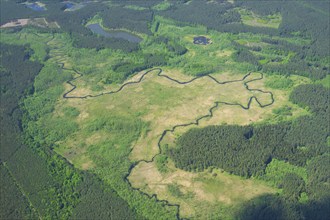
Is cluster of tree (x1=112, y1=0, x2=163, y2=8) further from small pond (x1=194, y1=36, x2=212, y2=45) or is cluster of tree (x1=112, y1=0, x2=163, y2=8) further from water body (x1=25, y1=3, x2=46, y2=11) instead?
small pond (x1=194, y1=36, x2=212, y2=45)

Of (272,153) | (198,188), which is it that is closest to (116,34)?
(272,153)

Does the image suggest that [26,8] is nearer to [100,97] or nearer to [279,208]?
[100,97]

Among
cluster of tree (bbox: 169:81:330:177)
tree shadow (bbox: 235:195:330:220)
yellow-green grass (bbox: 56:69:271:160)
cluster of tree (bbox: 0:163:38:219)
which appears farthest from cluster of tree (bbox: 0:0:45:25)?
tree shadow (bbox: 235:195:330:220)

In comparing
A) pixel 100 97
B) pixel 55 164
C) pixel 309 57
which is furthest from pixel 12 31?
pixel 309 57

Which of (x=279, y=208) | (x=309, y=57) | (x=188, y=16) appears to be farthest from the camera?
(x=188, y=16)

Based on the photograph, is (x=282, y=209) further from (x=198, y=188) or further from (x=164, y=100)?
(x=164, y=100)

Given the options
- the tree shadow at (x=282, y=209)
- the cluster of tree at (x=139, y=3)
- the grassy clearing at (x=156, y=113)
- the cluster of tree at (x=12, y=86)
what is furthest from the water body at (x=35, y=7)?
the tree shadow at (x=282, y=209)
